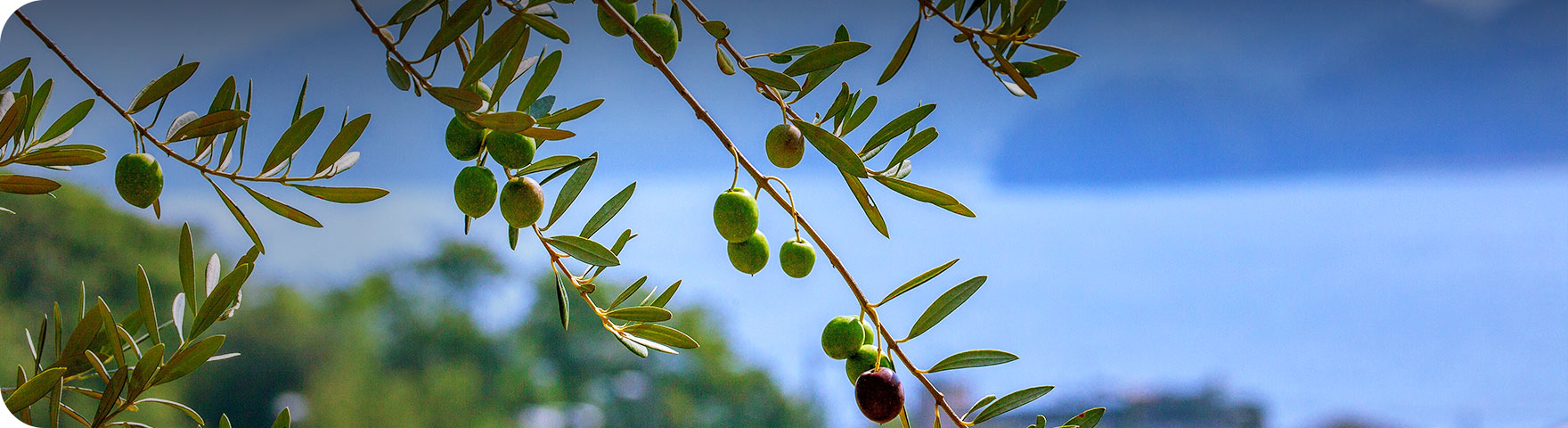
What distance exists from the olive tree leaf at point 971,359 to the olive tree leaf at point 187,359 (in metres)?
0.27

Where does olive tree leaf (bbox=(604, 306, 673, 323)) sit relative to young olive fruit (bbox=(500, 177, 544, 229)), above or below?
below

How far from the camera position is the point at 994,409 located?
0.37m

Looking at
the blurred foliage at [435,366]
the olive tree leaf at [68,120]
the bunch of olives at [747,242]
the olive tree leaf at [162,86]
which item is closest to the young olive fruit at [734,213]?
the bunch of olives at [747,242]

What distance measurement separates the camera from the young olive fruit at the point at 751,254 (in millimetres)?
410

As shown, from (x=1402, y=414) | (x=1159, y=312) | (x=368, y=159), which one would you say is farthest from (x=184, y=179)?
(x=1402, y=414)

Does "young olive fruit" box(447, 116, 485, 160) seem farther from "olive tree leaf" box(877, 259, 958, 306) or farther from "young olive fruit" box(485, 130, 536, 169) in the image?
"olive tree leaf" box(877, 259, 958, 306)

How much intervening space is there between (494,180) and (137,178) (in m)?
0.14

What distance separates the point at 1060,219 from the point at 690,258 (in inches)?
80.7

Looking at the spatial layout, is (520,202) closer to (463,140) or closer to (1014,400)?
(463,140)

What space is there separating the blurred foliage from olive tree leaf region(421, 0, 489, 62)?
4900mm

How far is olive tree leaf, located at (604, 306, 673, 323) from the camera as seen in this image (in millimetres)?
384

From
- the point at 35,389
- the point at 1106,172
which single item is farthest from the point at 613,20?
the point at 1106,172

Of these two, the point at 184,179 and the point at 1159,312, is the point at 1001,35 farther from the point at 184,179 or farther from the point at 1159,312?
the point at 184,179

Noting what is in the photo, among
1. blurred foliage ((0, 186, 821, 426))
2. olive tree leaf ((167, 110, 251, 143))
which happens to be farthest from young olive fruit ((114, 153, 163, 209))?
blurred foliage ((0, 186, 821, 426))
